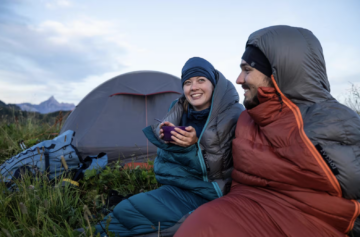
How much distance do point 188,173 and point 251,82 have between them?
1.00 metres

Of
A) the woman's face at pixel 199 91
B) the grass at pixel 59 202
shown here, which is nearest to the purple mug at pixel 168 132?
the woman's face at pixel 199 91

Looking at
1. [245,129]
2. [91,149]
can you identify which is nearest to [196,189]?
[245,129]

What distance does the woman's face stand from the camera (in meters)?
2.34

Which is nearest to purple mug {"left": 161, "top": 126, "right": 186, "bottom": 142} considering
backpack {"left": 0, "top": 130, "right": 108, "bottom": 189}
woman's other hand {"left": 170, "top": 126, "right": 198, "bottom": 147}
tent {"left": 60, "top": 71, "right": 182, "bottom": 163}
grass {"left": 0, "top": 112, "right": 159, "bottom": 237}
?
woman's other hand {"left": 170, "top": 126, "right": 198, "bottom": 147}

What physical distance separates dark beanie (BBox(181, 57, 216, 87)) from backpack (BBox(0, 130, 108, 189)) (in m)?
2.06

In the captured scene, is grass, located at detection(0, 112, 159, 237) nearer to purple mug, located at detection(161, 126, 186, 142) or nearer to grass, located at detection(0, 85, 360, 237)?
grass, located at detection(0, 85, 360, 237)

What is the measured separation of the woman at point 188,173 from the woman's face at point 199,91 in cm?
1

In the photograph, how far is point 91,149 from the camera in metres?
4.53

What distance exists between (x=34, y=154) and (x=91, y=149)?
1.20 m

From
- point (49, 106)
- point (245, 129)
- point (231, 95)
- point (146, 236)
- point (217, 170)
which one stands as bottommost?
point (146, 236)

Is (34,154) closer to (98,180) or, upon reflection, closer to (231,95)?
(98,180)

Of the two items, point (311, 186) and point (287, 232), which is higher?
point (311, 186)

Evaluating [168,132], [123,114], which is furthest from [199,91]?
[123,114]

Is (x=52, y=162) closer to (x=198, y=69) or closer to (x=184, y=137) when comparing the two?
(x=184, y=137)
